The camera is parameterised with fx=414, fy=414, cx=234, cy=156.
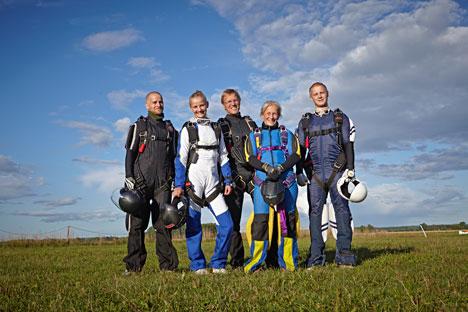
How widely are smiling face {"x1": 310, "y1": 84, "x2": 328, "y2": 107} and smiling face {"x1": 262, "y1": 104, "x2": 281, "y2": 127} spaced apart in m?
0.79

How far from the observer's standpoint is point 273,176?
6.34 metres

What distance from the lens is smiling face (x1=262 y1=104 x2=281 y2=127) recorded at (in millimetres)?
6789

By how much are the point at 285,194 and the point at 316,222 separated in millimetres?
875

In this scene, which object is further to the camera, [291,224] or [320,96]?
[320,96]

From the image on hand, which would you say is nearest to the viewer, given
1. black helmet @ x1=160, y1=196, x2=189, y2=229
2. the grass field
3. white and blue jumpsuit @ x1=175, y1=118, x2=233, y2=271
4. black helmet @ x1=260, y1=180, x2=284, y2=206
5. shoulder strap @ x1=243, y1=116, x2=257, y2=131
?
the grass field

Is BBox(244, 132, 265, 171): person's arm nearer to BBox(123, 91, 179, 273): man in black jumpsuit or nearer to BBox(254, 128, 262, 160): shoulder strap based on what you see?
BBox(254, 128, 262, 160): shoulder strap

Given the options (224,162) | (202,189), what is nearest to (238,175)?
(224,162)

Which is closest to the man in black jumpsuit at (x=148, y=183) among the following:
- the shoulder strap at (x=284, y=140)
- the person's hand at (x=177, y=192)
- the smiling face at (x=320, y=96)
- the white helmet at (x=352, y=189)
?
the person's hand at (x=177, y=192)

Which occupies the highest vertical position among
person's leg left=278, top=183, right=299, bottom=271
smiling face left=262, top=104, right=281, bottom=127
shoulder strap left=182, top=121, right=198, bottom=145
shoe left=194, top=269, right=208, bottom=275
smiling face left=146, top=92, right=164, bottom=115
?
smiling face left=146, top=92, right=164, bottom=115

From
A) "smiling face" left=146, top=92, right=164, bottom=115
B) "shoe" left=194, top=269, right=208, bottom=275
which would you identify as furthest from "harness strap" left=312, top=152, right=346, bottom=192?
"smiling face" left=146, top=92, right=164, bottom=115

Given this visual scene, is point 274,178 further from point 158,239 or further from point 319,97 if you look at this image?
point 158,239

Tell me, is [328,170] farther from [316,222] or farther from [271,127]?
[271,127]

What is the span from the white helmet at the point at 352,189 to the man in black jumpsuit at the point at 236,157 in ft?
4.88

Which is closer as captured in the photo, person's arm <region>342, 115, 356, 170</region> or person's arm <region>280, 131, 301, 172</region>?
person's arm <region>280, 131, 301, 172</region>
